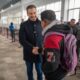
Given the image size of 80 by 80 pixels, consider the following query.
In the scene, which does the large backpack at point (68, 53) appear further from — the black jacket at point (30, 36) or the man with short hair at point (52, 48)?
the black jacket at point (30, 36)

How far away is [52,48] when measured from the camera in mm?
2580

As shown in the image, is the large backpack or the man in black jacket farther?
the man in black jacket

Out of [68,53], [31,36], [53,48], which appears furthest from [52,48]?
[31,36]

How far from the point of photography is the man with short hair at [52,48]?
2590mm

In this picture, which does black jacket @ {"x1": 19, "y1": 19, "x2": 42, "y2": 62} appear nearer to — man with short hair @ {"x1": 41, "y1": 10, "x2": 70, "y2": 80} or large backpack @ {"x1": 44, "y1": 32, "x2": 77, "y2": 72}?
man with short hair @ {"x1": 41, "y1": 10, "x2": 70, "y2": 80}

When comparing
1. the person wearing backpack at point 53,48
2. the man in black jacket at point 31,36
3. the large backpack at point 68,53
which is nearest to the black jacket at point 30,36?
the man in black jacket at point 31,36

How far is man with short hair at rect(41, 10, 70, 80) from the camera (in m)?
2.59

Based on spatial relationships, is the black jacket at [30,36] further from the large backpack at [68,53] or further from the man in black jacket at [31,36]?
the large backpack at [68,53]

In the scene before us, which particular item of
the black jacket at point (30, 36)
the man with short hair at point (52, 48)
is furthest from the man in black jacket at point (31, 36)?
the man with short hair at point (52, 48)

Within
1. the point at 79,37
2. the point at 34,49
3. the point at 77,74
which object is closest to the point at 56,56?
the point at 34,49

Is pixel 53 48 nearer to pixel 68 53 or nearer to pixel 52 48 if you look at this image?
pixel 52 48

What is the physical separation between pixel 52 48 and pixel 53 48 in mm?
11

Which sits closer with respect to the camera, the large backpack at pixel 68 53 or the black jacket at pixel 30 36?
the large backpack at pixel 68 53

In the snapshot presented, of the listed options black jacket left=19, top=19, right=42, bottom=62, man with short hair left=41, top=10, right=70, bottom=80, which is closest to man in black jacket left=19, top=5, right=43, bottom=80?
black jacket left=19, top=19, right=42, bottom=62
